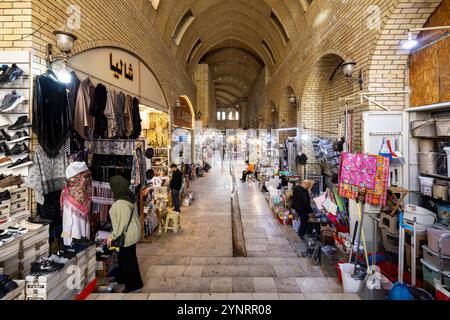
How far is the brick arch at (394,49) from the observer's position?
12.9 ft

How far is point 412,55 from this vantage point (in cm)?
418

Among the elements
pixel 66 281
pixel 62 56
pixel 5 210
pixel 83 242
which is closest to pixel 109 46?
pixel 62 56

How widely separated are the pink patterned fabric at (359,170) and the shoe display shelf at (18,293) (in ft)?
14.4

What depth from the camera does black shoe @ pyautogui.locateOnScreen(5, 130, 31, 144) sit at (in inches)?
116

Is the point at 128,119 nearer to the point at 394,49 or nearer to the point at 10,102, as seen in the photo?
the point at 10,102

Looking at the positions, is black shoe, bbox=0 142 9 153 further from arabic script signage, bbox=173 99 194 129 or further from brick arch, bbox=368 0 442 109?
arabic script signage, bbox=173 99 194 129

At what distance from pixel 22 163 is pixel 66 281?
59.8 inches

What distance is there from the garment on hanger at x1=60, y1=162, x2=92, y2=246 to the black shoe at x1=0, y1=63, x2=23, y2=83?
49.3 inches

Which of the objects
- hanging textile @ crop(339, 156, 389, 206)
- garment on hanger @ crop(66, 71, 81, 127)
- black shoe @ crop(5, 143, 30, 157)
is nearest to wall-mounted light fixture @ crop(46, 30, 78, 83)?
garment on hanger @ crop(66, 71, 81, 127)

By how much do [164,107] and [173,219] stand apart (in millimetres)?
5287

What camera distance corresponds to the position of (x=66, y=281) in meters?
2.88

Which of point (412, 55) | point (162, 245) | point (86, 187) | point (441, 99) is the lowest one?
point (162, 245)
